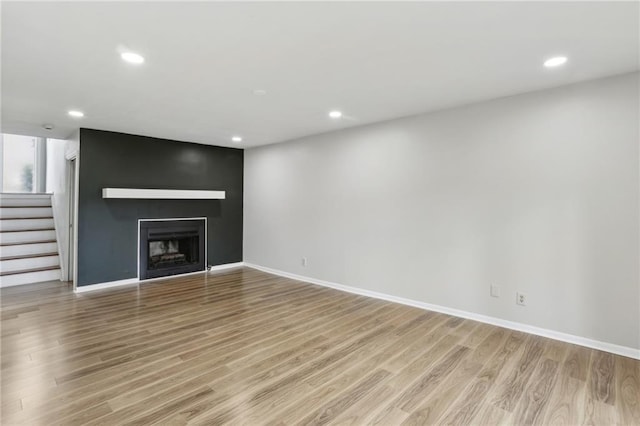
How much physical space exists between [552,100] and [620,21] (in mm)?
1144

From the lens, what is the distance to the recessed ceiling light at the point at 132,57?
2268mm

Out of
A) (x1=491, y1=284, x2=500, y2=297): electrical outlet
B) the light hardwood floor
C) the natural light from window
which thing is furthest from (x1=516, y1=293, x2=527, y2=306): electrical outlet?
the natural light from window

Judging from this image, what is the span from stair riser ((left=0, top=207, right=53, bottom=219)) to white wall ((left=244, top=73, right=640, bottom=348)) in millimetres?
5182

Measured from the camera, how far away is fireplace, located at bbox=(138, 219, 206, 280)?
514 cm

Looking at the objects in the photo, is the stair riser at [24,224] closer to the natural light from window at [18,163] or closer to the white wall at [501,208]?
the natural light from window at [18,163]

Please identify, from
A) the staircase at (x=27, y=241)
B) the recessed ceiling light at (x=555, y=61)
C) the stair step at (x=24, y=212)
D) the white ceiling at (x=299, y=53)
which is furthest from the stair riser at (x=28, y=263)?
the recessed ceiling light at (x=555, y=61)

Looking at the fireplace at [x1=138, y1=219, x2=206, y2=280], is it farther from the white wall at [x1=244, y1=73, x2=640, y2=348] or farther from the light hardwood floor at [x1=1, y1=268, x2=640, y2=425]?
the white wall at [x1=244, y1=73, x2=640, y2=348]

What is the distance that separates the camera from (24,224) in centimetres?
558

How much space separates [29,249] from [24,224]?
2.15 ft

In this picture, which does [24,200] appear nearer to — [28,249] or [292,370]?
[28,249]

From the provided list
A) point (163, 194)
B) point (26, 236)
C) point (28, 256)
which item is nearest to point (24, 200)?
point (26, 236)

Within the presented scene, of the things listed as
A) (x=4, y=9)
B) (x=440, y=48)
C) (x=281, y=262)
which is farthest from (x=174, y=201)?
(x=440, y=48)

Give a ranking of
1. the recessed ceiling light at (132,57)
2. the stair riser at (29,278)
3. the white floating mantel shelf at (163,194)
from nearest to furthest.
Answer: the recessed ceiling light at (132,57) < the white floating mantel shelf at (163,194) < the stair riser at (29,278)

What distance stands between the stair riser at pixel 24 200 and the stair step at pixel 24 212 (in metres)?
0.19
